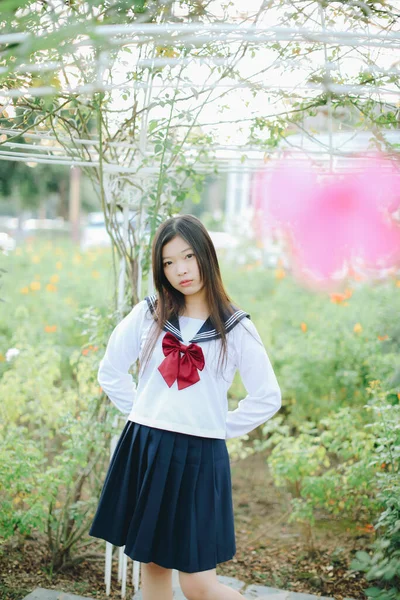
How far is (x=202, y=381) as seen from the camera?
6.44 feet

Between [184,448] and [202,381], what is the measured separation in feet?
0.69

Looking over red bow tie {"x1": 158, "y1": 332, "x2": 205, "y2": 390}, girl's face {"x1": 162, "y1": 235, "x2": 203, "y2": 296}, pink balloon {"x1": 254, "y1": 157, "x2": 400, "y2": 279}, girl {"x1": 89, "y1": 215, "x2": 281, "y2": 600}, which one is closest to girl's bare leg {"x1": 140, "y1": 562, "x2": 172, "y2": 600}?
girl {"x1": 89, "y1": 215, "x2": 281, "y2": 600}

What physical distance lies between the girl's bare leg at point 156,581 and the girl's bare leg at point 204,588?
5.5 inches

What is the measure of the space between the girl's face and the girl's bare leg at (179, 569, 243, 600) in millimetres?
864

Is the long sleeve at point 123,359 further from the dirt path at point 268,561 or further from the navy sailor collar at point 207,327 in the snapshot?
the dirt path at point 268,561

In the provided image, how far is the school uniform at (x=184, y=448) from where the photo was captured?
190 cm

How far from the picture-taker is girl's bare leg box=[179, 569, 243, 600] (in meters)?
1.88

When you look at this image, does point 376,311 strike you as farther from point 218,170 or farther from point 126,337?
point 126,337

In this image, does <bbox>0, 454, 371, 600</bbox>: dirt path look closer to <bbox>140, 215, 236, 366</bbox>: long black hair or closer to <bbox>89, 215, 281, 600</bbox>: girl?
<bbox>89, 215, 281, 600</bbox>: girl

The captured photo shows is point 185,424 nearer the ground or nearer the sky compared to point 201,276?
nearer the ground

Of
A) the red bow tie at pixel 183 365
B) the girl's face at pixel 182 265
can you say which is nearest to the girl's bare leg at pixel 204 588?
the red bow tie at pixel 183 365

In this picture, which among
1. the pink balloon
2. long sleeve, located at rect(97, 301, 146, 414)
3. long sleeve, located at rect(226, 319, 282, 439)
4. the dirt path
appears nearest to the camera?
long sleeve, located at rect(226, 319, 282, 439)

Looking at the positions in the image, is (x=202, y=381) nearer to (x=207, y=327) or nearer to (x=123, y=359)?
(x=207, y=327)

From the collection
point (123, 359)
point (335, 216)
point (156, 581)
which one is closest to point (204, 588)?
point (156, 581)
